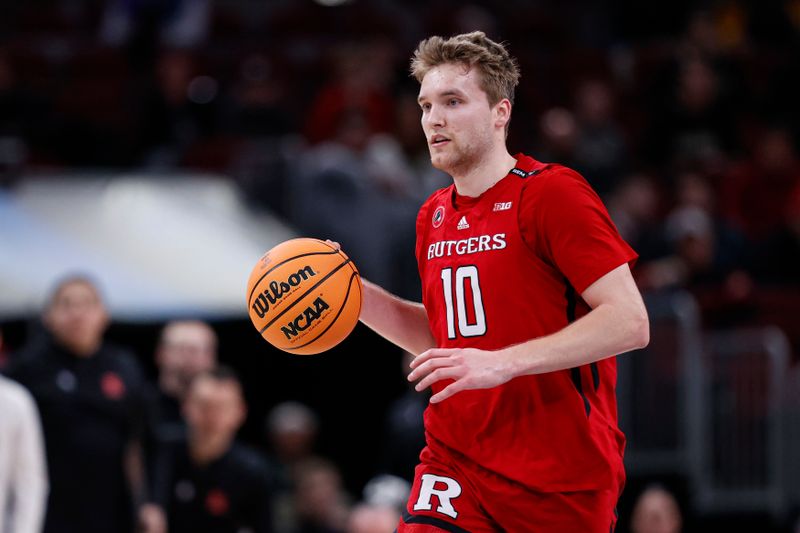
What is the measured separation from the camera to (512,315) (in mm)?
4645

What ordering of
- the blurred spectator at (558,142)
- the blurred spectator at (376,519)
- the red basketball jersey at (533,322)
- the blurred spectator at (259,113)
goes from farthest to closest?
the blurred spectator at (259,113) < the blurred spectator at (558,142) < the blurred spectator at (376,519) < the red basketball jersey at (533,322)

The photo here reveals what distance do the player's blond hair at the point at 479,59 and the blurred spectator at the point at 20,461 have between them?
11.5ft

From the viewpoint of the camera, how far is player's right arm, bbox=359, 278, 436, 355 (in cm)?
522

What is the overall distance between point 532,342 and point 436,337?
30.0 inches

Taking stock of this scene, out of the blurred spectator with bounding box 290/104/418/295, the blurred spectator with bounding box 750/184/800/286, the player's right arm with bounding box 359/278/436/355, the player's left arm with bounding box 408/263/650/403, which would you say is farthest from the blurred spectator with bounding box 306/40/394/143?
the player's left arm with bounding box 408/263/650/403

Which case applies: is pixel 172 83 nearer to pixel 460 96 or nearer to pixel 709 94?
pixel 709 94

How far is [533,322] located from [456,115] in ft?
2.64

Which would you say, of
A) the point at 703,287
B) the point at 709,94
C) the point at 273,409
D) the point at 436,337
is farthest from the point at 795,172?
the point at 436,337

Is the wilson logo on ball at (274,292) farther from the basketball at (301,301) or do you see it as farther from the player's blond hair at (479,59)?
the player's blond hair at (479,59)

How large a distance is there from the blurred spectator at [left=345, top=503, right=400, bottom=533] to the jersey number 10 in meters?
4.05

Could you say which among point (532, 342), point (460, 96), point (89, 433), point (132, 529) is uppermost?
point (460, 96)

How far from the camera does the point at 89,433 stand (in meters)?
8.29

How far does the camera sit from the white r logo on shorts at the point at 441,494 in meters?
4.69

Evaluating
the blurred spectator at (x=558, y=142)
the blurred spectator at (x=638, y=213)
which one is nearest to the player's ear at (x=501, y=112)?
the blurred spectator at (x=638, y=213)
